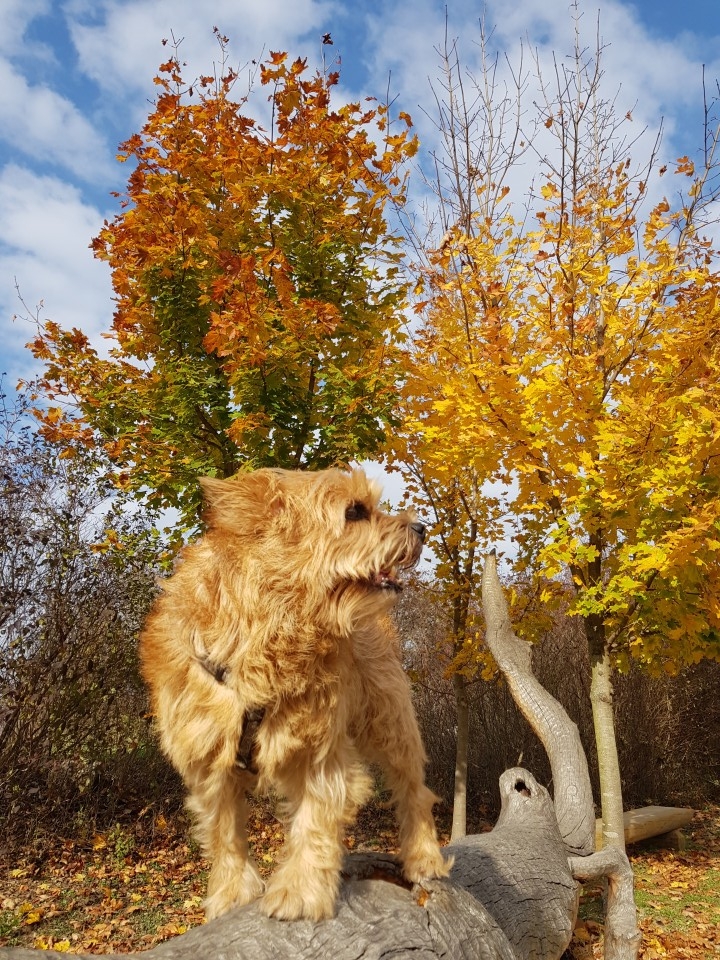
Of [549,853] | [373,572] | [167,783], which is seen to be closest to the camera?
[373,572]

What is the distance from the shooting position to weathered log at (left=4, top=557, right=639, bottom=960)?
256 centimetres

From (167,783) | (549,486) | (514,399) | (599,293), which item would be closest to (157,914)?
(167,783)

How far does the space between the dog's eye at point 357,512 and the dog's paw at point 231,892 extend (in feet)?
5.13

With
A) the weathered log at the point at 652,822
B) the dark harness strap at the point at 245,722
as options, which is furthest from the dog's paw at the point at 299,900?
the weathered log at the point at 652,822

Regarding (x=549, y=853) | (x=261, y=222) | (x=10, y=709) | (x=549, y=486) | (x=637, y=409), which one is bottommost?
(x=549, y=853)

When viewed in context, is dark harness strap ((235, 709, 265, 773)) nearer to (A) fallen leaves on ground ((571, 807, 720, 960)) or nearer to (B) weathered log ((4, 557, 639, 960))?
(B) weathered log ((4, 557, 639, 960))

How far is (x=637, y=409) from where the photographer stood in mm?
6277

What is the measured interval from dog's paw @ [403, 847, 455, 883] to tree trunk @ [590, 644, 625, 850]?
504 centimetres

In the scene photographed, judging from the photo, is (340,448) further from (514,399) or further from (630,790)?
(630,790)

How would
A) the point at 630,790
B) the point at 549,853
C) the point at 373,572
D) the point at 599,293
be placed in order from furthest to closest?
the point at 630,790, the point at 599,293, the point at 549,853, the point at 373,572

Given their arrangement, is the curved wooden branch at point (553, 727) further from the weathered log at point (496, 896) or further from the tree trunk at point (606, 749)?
the tree trunk at point (606, 749)

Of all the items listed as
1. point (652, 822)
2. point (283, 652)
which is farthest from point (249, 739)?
point (652, 822)

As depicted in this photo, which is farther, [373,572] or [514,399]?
[514,399]

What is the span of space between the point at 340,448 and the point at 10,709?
4593 mm
